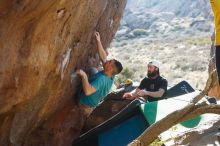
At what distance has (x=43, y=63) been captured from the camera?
808 centimetres

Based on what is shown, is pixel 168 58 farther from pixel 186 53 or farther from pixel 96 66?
pixel 96 66

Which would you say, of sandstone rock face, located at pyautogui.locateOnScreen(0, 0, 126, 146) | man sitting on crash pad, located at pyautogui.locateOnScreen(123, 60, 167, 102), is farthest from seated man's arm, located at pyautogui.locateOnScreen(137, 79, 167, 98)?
sandstone rock face, located at pyautogui.locateOnScreen(0, 0, 126, 146)

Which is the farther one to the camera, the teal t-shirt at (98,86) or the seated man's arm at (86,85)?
the teal t-shirt at (98,86)

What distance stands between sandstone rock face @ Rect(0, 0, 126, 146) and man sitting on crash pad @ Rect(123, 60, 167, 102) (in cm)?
145

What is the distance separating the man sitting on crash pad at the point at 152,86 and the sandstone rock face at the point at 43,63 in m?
1.45

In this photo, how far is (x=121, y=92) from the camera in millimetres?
12438

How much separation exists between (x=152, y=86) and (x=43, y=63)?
3.96 metres

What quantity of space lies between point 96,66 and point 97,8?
80.7 inches

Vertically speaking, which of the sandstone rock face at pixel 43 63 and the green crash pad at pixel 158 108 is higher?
the sandstone rock face at pixel 43 63

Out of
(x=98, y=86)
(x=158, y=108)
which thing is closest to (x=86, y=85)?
(x=98, y=86)

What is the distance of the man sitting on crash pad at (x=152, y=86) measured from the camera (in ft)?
36.3

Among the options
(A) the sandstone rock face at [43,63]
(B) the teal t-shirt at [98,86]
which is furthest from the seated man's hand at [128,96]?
(B) the teal t-shirt at [98,86]

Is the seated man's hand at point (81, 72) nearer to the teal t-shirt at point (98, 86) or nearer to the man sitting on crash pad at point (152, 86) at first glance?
the teal t-shirt at point (98, 86)

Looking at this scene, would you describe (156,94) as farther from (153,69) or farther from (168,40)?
(168,40)
